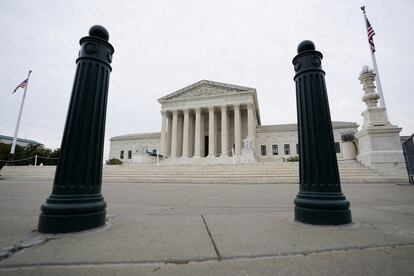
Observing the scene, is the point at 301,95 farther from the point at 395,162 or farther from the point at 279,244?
the point at 395,162

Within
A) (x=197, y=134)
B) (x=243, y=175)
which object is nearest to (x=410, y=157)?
(x=243, y=175)

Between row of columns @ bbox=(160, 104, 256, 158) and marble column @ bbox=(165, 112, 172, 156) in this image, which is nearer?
row of columns @ bbox=(160, 104, 256, 158)

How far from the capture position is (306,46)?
8.80 feet

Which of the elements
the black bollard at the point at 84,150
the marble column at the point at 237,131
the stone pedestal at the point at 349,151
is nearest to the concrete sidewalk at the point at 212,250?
the black bollard at the point at 84,150

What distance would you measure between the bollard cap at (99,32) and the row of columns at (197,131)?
1250 inches

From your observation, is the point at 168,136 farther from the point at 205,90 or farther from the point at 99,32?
the point at 99,32

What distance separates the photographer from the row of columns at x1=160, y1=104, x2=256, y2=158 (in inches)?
1383

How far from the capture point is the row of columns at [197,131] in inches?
1383

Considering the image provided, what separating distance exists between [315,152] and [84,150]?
243cm

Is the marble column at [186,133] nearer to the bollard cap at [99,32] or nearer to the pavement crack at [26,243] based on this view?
the bollard cap at [99,32]

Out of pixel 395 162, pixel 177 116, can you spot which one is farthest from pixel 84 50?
pixel 177 116

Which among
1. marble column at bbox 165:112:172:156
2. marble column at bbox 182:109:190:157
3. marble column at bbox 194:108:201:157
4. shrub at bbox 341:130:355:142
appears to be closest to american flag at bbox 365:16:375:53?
shrub at bbox 341:130:355:142

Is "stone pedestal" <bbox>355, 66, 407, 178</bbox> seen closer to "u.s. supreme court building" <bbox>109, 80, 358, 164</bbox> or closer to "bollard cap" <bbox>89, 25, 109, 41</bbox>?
"bollard cap" <bbox>89, 25, 109, 41</bbox>

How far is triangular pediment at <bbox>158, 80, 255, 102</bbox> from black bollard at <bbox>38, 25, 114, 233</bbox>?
3508 centimetres
